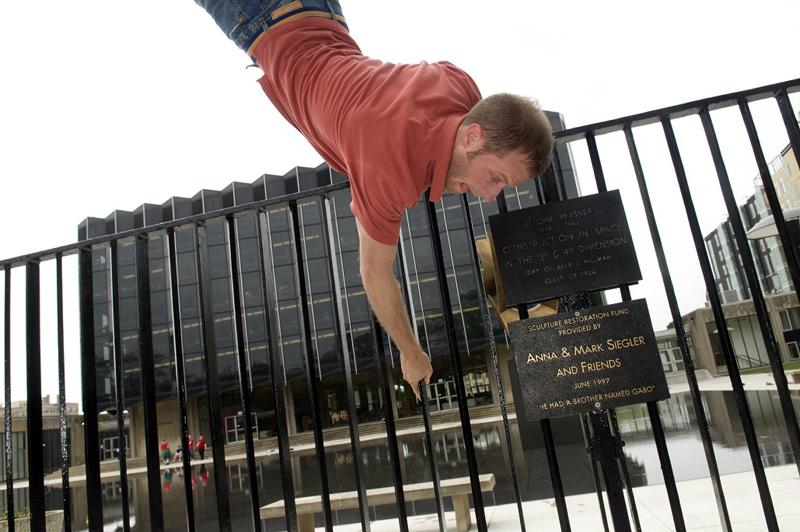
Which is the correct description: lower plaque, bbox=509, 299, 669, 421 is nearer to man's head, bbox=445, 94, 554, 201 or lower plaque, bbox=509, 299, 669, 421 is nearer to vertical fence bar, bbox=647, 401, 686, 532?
vertical fence bar, bbox=647, 401, 686, 532

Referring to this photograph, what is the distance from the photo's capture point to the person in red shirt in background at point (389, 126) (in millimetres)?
1939

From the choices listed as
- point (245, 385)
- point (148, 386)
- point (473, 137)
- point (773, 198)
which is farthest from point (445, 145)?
point (148, 386)

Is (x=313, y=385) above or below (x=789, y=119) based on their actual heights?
below

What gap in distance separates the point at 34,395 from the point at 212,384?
1210 millimetres

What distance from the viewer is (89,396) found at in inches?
122

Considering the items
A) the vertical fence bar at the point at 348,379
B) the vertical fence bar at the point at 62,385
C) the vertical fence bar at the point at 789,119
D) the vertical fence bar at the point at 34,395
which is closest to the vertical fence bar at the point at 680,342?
the vertical fence bar at the point at 789,119

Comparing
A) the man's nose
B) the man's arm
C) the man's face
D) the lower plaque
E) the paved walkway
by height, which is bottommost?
the paved walkway

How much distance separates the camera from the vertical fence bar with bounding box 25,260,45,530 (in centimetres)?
310

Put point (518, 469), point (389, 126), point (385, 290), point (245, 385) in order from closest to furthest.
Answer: point (389, 126) < point (385, 290) < point (245, 385) < point (518, 469)

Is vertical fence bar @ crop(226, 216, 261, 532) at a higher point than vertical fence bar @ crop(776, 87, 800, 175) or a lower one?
lower

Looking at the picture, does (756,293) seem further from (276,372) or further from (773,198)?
(276,372)

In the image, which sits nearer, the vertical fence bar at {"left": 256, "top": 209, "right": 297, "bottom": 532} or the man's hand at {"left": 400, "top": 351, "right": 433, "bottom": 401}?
the man's hand at {"left": 400, "top": 351, "right": 433, "bottom": 401}

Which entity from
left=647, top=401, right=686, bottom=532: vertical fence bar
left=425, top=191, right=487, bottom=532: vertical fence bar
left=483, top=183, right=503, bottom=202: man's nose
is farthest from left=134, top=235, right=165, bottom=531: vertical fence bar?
left=647, top=401, right=686, bottom=532: vertical fence bar

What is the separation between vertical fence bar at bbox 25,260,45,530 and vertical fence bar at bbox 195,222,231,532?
1166 mm
